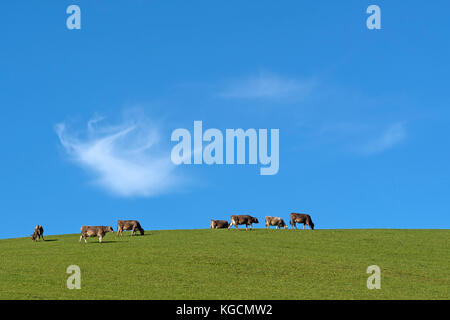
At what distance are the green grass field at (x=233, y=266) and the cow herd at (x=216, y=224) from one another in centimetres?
97

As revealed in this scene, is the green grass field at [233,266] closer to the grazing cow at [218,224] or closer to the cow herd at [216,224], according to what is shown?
the cow herd at [216,224]

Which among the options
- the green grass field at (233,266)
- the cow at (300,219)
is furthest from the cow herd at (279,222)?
the green grass field at (233,266)

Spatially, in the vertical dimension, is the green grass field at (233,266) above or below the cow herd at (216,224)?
below

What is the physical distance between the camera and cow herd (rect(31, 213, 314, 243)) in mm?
40281

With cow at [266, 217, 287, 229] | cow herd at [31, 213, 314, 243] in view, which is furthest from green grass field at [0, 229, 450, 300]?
cow at [266, 217, 287, 229]

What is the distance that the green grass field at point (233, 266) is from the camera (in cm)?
2477

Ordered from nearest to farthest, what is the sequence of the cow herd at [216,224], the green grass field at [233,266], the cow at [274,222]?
the green grass field at [233,266]
the cow herd at [216,224]
the cow at [274,222]

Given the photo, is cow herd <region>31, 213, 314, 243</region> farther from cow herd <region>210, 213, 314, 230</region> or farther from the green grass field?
the green grass field

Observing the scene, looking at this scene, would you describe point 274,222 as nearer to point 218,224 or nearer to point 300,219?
point 300,219

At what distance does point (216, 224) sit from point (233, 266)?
19994 mm

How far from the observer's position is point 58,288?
81.2ft

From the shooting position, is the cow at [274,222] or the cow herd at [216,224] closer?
the cow herd at [216,224]

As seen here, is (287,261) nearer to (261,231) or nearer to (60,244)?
(261,231)
